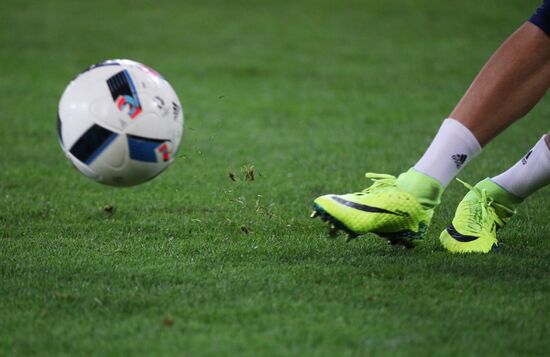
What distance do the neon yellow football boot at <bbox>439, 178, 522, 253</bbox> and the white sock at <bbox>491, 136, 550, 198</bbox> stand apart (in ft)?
0.17

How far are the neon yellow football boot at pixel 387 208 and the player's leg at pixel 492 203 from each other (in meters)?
0.25

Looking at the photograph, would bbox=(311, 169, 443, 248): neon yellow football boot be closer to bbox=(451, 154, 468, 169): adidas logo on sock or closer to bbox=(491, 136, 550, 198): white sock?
bbox=(451, 154, 468, 169): adidas logo on sock

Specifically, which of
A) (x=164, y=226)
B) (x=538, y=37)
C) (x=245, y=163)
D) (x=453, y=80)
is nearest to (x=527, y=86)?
(x=538, y=37)

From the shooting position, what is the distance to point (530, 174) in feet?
14.6

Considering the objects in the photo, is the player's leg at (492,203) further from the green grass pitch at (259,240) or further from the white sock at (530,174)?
the green grass pitch at (259,240)

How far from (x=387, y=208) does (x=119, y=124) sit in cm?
126

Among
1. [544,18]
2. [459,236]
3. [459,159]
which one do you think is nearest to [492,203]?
[459,236]

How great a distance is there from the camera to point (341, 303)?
136 inches

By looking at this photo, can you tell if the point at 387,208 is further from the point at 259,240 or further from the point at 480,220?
the point at 259,240

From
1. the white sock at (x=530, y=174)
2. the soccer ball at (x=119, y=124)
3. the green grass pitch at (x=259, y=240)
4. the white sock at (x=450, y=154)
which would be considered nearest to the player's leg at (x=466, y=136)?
the white sock at (x=450, y=154)

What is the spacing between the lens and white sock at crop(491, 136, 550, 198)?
4.45 m

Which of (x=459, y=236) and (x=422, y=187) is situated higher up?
(x=422, y=187)

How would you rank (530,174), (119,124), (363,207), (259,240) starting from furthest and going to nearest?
(259,240) → (530,174) → (363,207) → (119,124)

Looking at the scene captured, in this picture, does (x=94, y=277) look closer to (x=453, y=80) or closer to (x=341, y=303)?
(x=341, y=303)
